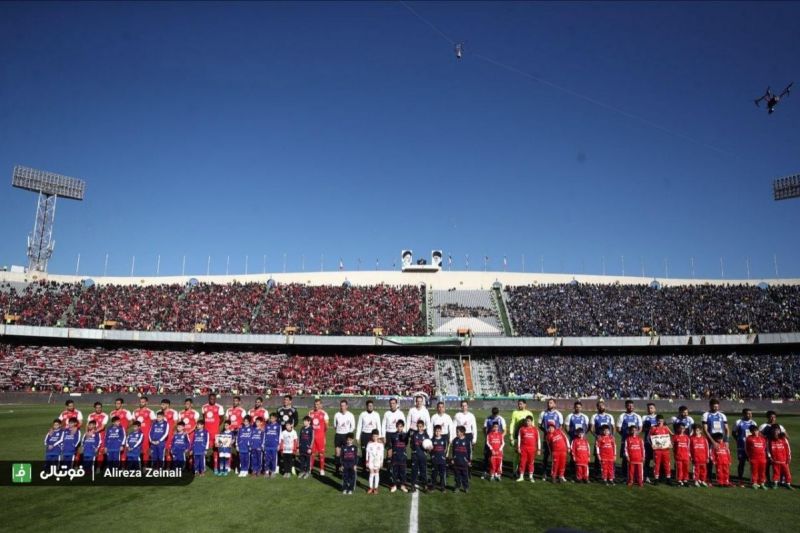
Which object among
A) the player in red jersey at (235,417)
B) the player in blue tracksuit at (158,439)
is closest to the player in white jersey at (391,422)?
the player in red jersey at (235,417)

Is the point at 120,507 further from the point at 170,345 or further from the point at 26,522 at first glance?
the point at 170,345

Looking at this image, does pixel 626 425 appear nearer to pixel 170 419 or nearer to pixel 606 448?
pixel 606 448

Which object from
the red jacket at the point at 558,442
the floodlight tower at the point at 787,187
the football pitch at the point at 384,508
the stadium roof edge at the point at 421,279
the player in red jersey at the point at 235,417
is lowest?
the football pitch at the point at 384,508

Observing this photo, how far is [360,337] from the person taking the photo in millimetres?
50188

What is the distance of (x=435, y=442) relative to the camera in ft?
42.4

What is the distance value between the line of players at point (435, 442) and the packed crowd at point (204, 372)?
96.2 ft

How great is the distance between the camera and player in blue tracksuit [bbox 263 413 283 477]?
1409 cm

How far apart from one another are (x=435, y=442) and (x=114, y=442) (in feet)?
25.7

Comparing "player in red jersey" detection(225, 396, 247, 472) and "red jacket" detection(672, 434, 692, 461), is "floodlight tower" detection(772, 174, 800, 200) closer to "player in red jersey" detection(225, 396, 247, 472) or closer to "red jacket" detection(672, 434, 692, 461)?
"red jacket" detection(672, 434, 692, 461)

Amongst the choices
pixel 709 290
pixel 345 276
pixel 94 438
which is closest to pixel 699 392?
pixel 709 290

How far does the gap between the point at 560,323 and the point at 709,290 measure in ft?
54.6

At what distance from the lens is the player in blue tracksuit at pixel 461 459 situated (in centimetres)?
1262

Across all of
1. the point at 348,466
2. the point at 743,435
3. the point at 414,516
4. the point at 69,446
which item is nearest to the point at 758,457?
the point at 743,435

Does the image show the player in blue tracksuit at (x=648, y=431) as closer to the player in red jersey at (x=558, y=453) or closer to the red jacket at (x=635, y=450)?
Answer: the red jacket at (x=635, y=450)
